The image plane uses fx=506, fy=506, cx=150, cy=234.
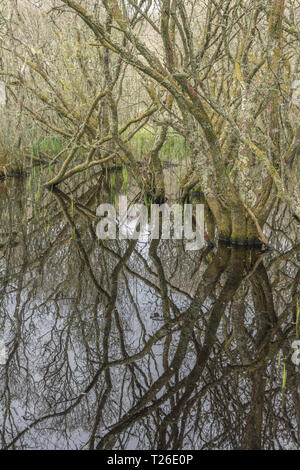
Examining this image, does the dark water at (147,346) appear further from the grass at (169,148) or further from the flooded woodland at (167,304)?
the grass at (169,148)

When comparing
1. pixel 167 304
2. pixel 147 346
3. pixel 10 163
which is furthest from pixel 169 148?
pixel 147 346

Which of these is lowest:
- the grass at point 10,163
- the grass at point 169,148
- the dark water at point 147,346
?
the dark water at point 147,346

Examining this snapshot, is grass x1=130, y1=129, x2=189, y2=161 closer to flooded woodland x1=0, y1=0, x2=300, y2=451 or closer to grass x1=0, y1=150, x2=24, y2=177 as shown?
grass x1=0, y1=150, x2=24, y2=177

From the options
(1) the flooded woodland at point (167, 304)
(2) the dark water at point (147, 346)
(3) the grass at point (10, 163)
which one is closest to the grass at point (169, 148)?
(3) the grass at point (10, 163)

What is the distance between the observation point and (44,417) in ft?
9.19

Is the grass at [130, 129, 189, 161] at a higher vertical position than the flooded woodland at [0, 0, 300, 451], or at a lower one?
higher

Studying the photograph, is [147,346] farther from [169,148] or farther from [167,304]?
[169,148]

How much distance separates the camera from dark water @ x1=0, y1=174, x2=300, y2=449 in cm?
268

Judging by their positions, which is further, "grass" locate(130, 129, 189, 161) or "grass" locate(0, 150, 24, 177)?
"grass" locate(130, 129, 189, 161)

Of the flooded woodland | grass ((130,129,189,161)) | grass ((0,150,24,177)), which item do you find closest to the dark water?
the flooded woodland

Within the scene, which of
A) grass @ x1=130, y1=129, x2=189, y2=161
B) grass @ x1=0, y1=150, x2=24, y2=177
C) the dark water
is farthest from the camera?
grass @ x1=130, y1=129, x2=189, y2=161

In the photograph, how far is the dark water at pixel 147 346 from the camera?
2.68m

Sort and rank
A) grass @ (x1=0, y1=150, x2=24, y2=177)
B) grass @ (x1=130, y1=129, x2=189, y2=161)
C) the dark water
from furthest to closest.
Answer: grass @ (x1=130, y1=129, x2=189, y2=161), grass @ (x1=0, y1=150, x2=24, y2=177), the dark water

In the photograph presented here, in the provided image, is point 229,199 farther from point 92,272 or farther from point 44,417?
point 44,417
